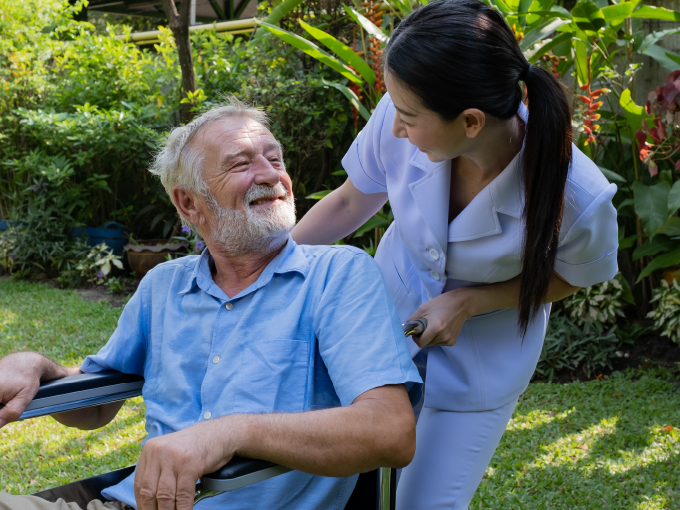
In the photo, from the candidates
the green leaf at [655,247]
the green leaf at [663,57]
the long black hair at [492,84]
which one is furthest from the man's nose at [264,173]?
the green leaf at [663,57]

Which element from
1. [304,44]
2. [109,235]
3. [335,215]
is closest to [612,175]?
[304,44]

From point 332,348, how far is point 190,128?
0.79 meters

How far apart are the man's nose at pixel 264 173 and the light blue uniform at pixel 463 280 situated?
0.29 m

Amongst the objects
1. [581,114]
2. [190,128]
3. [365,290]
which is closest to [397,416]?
[365,290]

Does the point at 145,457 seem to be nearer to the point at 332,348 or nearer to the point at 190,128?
the point at 332,348

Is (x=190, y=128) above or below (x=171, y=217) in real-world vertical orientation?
above

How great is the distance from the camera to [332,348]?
1.54 meters

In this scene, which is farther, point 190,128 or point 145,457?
point 190,128

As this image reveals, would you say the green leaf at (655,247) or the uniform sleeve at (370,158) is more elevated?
the uniform sleeve at (370,158)

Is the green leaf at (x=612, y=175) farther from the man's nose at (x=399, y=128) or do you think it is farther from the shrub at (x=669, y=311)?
the man's nose at (x=399, y=128)

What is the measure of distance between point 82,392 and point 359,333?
73 centimetres

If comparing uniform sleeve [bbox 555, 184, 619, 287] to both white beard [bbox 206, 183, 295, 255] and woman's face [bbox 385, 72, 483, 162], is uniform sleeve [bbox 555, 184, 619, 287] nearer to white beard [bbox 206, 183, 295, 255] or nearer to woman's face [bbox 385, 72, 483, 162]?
woman's face [bbox 385, 72, 483, 162]

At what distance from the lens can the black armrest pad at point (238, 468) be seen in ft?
3.94

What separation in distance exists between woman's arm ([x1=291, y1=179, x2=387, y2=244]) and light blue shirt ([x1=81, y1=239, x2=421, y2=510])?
0.83 feet
